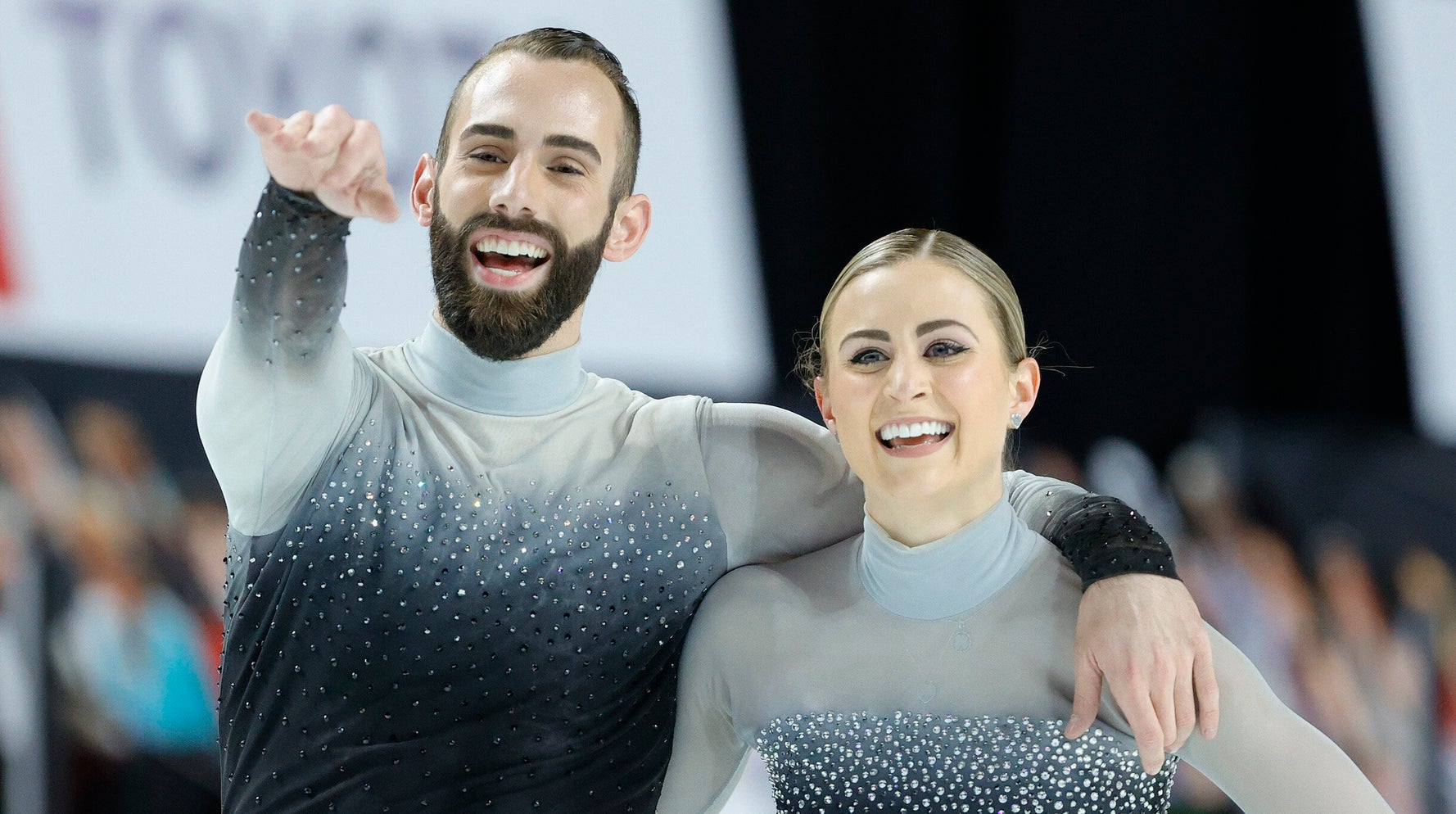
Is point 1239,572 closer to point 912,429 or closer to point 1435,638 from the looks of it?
point 1435,638

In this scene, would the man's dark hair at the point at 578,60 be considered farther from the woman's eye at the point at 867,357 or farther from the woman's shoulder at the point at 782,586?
the woman's shoulder at the point at 782,586

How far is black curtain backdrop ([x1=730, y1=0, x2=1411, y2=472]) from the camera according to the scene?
498cm

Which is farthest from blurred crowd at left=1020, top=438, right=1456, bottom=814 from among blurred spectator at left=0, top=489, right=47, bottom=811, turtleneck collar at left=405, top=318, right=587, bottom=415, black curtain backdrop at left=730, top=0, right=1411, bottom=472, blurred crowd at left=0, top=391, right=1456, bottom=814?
turtleneck collar at left=405, top=318, right=587, bottom=415

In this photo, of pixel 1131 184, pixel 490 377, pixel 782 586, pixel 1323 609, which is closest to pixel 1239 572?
pixel 1323 609

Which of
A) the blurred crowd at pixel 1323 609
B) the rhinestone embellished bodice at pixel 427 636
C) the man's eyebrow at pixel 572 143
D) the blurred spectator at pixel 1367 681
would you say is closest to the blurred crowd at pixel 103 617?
the rhinestone embellished bodice at pixel 427 636

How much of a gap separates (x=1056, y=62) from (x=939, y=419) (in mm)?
3886

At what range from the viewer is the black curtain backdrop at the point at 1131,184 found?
498cm

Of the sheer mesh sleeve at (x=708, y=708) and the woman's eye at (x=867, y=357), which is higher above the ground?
the woman's eye at (x=867, y=357)

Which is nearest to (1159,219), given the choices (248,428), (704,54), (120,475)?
(704,54)

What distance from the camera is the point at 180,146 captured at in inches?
148

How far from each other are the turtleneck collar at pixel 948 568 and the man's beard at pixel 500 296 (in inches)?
18.8

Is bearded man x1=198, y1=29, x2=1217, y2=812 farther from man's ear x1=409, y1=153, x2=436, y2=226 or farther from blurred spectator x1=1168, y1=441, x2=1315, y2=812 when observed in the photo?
blurred spectator x1=1168, y1=441, x2=1315, y2=812

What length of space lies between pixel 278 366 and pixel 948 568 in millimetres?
813

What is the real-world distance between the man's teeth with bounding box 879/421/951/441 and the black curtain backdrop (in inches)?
Result: 122
